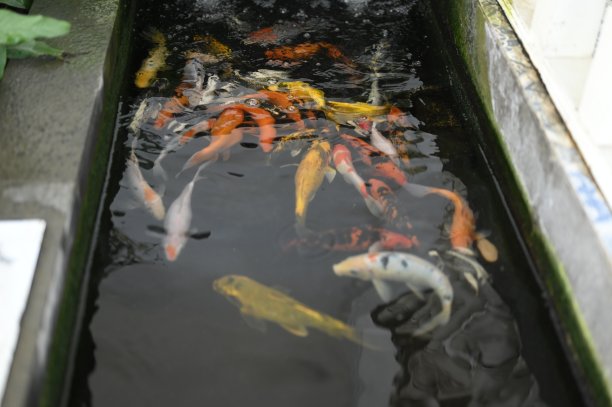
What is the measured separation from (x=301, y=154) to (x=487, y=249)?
131 centimetres

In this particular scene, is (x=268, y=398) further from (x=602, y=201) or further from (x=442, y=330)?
(x=602, y=201)

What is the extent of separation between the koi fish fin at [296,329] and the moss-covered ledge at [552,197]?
1.22 meters

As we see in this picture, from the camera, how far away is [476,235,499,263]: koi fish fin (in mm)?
3682

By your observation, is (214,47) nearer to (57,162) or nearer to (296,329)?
(57,162)

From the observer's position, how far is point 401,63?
17.7ft

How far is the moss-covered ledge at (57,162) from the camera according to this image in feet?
8.94

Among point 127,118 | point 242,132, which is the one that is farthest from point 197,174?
point 127,118

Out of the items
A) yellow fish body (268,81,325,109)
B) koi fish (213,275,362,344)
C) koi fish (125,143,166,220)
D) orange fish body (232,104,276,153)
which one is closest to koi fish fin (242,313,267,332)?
koi fish (213,275,362,344)

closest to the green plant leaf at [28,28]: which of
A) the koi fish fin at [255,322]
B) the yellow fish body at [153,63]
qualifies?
the yellow fish body at [153,63]

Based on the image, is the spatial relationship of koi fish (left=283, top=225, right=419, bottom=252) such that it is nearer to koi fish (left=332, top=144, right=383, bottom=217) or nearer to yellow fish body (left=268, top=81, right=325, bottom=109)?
koi fish (left=332, top=144, right=383, bottom=217)

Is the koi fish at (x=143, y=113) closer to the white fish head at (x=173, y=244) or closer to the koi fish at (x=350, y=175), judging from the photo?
the white fish head at (x=173, y=244)

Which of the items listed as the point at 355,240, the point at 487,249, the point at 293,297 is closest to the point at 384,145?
the point at 355,240

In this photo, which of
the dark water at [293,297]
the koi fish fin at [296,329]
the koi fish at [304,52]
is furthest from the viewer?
the koi fish at [304,52]

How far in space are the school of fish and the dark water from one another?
40 millimetres
